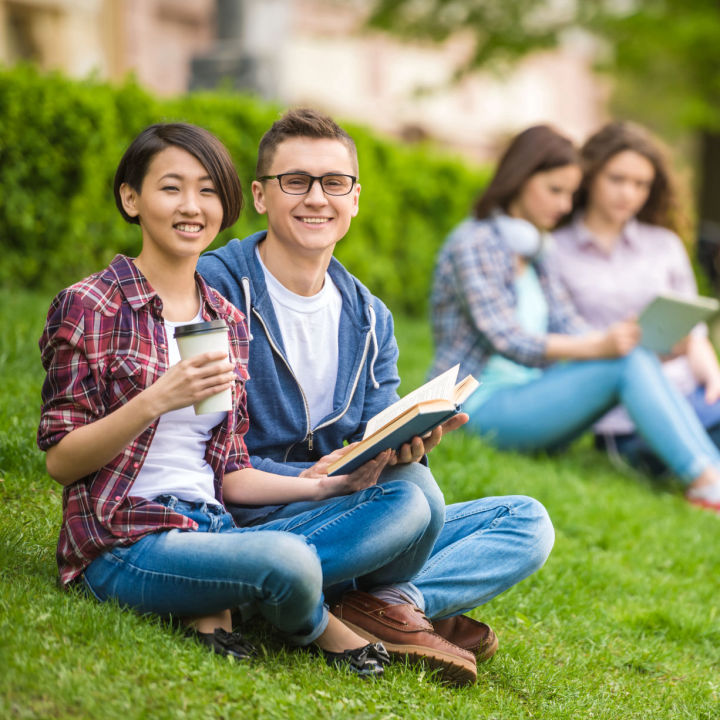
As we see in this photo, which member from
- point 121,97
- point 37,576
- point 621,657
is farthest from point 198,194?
point 121,97

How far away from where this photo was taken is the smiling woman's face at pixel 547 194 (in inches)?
207

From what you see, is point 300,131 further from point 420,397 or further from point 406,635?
point 406,635

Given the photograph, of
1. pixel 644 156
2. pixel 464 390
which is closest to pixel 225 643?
pixel 464 390

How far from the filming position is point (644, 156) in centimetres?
585

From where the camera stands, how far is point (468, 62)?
15492mm

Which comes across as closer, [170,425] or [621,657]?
[170,425]

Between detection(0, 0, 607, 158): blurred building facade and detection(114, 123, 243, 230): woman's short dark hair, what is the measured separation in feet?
15.7

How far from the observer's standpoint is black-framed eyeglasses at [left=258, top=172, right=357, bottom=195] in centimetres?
305

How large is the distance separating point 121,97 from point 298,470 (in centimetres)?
478

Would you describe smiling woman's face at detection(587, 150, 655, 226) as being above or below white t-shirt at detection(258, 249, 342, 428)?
above

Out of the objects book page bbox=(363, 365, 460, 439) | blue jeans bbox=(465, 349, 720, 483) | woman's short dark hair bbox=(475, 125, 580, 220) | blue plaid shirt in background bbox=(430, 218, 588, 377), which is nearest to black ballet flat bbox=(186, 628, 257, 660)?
book page bbox=(363, 365, 460, 439)

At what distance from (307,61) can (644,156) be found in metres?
24.5

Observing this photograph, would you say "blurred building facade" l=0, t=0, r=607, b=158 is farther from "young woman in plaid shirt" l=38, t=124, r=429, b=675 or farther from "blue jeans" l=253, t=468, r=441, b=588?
"blue jeans" l=253, t=468, r=441, b=588

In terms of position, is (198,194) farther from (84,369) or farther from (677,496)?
(677,496)
